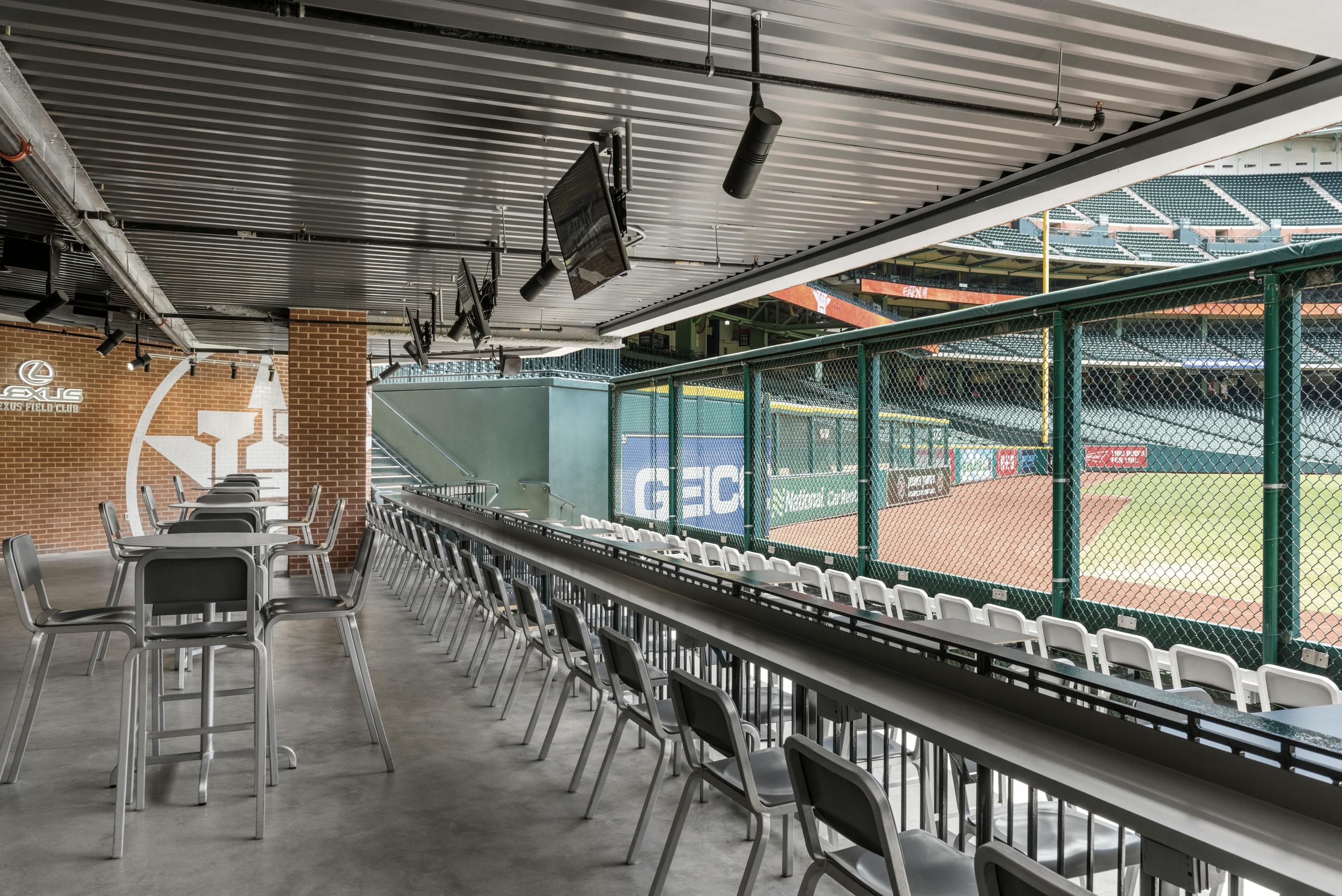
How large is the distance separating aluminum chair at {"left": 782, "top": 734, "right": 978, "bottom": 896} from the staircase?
14710 millimetres

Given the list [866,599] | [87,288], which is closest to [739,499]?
[866,599]

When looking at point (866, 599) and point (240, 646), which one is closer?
point (240, 646)

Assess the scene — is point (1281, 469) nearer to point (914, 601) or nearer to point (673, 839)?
point (914, 601)

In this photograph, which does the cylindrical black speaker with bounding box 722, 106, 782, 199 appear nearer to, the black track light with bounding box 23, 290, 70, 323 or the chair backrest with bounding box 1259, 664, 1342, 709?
the chair backrest with bounding box 1259, 664, 1342, 709

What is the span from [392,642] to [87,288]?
5.44 meters

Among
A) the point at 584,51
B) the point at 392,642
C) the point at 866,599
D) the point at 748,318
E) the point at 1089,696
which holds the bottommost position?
the point at 392,642

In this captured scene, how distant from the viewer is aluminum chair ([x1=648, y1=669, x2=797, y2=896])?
2.30 m

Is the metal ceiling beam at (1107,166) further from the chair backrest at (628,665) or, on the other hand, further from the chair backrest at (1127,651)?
the chair backrest at (628,665)

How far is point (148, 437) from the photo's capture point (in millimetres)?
13156

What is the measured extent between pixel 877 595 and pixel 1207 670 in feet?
7.37

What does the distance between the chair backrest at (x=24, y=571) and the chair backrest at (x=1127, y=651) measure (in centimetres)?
456

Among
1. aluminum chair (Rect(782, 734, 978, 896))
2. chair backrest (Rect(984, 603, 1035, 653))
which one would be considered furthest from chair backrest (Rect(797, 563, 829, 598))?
aluminum chair (Rect(782, 734, 978, 896))

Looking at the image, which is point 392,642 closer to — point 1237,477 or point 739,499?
point 739,499

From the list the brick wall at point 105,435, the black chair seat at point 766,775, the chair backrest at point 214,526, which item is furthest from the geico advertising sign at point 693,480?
the black chair seat at point 766,775
